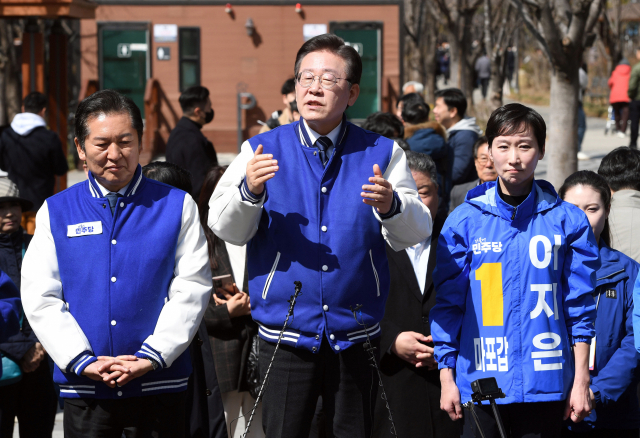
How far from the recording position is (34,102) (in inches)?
352

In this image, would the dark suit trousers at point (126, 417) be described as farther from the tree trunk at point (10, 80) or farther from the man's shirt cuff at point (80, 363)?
the tree trunk at point (10, 80)

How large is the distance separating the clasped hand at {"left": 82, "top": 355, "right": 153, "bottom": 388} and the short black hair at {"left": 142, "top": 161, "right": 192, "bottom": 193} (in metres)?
1.32

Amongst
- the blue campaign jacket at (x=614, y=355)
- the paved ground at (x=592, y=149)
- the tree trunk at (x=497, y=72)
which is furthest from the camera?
the tree trunk at (x=497, y=72)

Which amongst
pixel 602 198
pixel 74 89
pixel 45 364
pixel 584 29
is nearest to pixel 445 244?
pixel 602 198

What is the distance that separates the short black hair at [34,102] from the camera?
8.90 m

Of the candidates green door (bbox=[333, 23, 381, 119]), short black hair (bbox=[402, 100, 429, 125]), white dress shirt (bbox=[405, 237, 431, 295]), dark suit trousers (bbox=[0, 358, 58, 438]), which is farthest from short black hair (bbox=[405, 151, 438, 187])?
green door (bbox=[333, 23, 381, 119])

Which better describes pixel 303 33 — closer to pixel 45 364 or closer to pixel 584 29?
pixel 584 29

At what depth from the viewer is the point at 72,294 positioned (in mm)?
3205

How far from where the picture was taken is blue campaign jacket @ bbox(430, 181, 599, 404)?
3.17 metres

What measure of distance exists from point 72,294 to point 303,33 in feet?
55.4

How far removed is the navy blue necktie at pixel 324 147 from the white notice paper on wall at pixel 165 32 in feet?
55.6

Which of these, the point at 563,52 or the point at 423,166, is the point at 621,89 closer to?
the point at 563,52

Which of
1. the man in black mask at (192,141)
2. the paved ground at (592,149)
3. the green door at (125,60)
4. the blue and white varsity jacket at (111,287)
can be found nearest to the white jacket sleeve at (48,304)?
the blue and white varsity jacket at (111,287)

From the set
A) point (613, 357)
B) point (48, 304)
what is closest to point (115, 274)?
point (48, 304)
